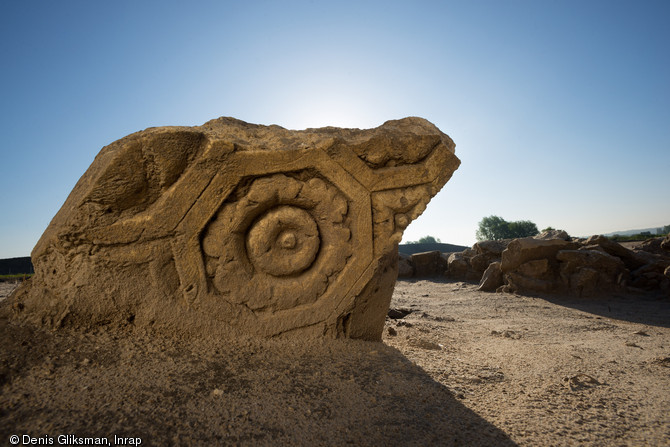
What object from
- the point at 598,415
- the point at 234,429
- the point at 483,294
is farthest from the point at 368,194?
the point at 483,294

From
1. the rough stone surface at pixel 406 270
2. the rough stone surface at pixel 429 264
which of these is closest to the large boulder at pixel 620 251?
the rough stone surface at pixel 429 264

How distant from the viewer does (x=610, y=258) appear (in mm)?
7422

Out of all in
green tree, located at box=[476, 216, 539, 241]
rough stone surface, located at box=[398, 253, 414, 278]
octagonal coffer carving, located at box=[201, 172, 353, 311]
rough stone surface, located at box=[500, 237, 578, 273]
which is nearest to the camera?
octagonal coffer carving, located at box=[201, 172, 353, 311]

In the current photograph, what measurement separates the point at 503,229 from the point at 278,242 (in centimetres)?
3799

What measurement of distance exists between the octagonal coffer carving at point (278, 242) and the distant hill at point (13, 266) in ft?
45.3

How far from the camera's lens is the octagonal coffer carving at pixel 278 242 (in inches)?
109

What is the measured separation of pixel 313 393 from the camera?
2.25 metres

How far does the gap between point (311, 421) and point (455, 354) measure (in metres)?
2.04

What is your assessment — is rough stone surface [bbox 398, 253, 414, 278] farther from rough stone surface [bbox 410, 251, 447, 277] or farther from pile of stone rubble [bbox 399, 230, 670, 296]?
pile of stone rubble [bbox 399, 230, 670, 296]

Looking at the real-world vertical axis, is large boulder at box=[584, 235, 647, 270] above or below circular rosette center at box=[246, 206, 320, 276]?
below

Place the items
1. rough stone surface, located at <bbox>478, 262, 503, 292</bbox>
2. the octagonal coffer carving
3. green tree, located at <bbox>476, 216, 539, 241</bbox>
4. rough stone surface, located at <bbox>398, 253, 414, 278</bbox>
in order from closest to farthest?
the octagonal coffer carving → rough stone surface, located at <bbox>478, 262, 503, 292</bbox> → rough stone surface, located at <bbox>398, 253, 414, 278</bbox> → green tree, located at <bbox>476, 216, 539, 241</bbox>

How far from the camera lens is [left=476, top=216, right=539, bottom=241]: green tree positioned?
34781 mm

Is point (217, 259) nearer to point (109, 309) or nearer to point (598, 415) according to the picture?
point (109, 309)

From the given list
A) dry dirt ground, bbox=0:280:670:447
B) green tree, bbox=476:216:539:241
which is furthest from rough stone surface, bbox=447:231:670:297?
green tree, bbox=476:216:539:241
